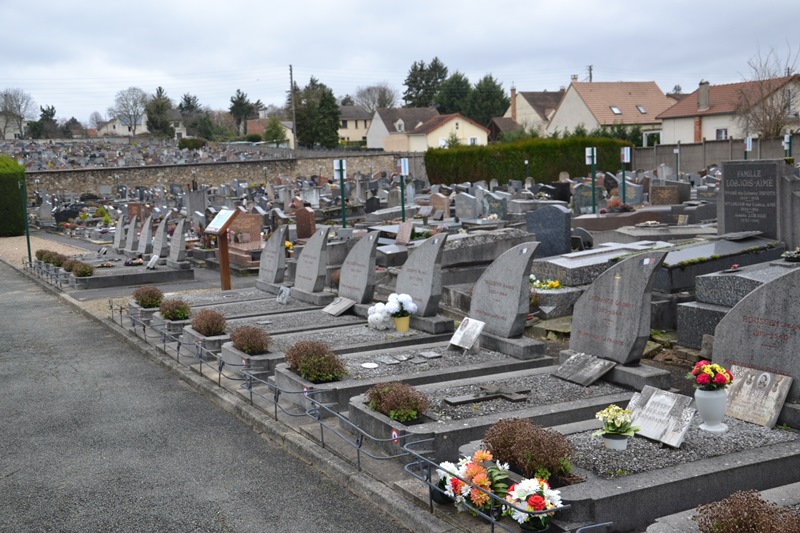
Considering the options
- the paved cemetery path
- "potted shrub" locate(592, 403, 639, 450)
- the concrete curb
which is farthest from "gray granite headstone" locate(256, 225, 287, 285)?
"potted shrub" locate(592, 403, 639, 450)

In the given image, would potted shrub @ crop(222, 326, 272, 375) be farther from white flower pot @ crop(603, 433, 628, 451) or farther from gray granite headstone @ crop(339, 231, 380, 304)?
white flower pot @ crop(603, 433, 628, 451)

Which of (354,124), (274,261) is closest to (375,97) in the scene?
(354,124)

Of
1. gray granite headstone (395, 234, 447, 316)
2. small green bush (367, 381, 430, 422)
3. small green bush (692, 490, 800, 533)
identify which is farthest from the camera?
gray granite headstone (395, 234, 447, 316)

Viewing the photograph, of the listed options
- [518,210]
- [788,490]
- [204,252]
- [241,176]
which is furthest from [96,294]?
[241,176]

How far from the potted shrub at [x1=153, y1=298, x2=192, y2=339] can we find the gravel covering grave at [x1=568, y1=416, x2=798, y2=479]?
756 cm

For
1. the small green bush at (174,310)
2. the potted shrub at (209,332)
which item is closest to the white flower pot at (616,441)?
the potted shrub at (209,332)

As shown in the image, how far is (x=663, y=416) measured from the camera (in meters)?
6.00

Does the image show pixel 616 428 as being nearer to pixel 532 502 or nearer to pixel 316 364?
pixel 532 502

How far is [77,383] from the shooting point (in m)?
10.1

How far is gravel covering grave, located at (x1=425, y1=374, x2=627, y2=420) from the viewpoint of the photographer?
23.2 feet

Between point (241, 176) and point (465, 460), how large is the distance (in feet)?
161

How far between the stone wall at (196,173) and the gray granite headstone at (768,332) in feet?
129

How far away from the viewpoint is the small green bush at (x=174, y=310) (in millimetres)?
12286

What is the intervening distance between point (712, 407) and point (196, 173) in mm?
48678
